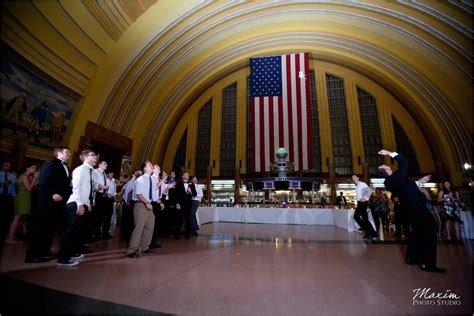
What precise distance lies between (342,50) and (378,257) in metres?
13.1

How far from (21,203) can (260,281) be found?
4.19m

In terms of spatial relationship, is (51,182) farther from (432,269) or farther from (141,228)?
(432,269)

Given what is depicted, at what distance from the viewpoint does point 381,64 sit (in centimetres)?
1166

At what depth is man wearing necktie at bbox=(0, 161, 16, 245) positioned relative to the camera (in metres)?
3.65

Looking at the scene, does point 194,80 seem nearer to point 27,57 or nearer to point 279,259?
point 27,57

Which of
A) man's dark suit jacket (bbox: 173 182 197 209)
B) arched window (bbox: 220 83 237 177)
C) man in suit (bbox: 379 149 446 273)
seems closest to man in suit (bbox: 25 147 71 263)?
man's dark suit jacket (bbox: 173 182 197 209)

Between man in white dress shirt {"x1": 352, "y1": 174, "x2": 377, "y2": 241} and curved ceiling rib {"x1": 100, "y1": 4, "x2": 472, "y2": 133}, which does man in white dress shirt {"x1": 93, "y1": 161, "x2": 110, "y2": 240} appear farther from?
curved ceiling rib {"x1": 100, "y1": 4, "x2": 472, "y2": 133}

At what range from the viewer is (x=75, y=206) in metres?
2.37

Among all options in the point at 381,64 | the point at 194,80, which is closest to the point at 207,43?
the point at 194,80

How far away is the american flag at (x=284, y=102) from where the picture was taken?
11.0m

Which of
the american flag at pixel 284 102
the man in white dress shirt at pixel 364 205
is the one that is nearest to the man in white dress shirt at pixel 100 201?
the man in white dress shirt at pixel 364 205

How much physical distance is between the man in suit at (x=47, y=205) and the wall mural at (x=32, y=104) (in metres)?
3.65

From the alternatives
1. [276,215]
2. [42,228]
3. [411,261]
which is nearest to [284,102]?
[276,215]

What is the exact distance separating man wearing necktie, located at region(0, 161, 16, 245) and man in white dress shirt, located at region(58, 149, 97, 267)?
Answer: 7.45 ft
